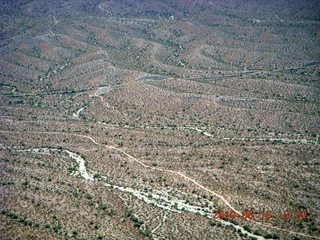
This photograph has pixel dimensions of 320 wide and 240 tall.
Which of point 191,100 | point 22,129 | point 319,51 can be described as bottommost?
point 22,129

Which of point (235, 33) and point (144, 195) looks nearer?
point (144, 195)

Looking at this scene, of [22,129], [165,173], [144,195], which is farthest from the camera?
[22,129]

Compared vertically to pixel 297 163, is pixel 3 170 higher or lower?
lower

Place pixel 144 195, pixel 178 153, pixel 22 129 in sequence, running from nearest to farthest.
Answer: pixel 144 195 < pixel 178 153 < pixel 22 129

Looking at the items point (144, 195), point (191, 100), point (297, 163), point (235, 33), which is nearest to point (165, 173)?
point (144, 195)

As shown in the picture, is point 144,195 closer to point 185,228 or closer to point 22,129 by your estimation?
point 185,228
